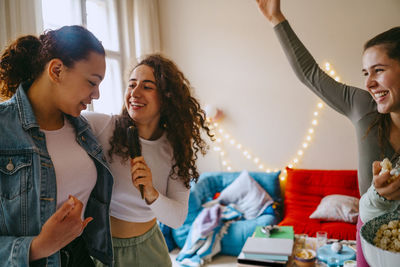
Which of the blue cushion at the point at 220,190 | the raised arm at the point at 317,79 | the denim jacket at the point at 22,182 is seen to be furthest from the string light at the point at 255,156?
the denim jacket at the point at 22,182

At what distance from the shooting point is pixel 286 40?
1300mm

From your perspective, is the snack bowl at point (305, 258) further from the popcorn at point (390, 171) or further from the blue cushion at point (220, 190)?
the blue cushion at point (220, 190)

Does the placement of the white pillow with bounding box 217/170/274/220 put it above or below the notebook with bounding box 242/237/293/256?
below

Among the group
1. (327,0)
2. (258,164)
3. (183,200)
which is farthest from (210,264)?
(327,0)

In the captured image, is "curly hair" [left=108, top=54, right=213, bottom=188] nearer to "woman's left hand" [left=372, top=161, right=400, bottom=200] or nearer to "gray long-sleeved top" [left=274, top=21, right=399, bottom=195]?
"gray long-sleeved top" [left=274, top=21, right=399, bottom=195]

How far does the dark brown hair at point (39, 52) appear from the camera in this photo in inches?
38.8

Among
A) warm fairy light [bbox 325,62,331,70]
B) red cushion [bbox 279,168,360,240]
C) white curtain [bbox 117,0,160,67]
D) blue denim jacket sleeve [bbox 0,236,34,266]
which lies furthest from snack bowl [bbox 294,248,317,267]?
white curtain [bbox 117,0,160,67]

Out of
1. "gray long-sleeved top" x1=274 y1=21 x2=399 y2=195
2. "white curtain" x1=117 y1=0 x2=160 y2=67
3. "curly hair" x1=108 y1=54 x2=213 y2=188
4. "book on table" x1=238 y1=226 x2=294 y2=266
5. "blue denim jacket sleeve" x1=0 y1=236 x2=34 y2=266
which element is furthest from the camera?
"white curtain" x1=117 y1=0 x2=160 y2=67

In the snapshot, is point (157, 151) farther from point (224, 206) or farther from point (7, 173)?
point (224, 206)

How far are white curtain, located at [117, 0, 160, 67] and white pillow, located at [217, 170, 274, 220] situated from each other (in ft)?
6.46

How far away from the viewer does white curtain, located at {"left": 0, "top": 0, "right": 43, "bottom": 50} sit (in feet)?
7.51

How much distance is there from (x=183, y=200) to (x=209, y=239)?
72.0 inches

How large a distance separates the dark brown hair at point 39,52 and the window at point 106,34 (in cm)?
228

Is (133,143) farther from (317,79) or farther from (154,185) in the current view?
(317,79)
